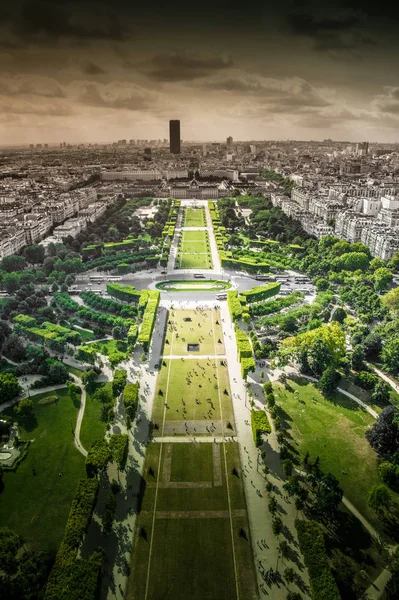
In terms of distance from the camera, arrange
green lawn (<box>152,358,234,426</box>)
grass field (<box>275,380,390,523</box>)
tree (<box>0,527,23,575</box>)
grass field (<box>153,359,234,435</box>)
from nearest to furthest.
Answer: tree (<box>0,527,23,575</box>) < grass field (<box>275,380,390,523</box>) < grass field (<box>153,359,234,435</box>) < green lawn (<box>152,358,234,426</box>)

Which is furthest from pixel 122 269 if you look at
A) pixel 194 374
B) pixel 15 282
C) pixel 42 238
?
pixel 194 374

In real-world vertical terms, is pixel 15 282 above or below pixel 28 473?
above

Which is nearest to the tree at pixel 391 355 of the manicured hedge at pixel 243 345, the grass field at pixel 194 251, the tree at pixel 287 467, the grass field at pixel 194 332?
the manicured hedge at pixel 243 345

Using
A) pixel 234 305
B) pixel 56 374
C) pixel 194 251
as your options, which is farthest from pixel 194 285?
pixel 56 374

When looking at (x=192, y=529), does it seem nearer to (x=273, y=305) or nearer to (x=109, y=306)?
(x=109, y=306)

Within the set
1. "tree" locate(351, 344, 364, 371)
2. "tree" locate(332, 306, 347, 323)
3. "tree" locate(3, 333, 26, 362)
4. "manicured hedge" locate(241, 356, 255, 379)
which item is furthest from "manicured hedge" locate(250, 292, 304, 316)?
"tree" locate(3, 333, 26, 362)

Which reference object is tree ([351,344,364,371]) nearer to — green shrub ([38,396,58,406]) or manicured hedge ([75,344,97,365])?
manicured hedge ([75,344,97,365])

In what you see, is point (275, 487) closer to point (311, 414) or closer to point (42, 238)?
point (311, 414)
